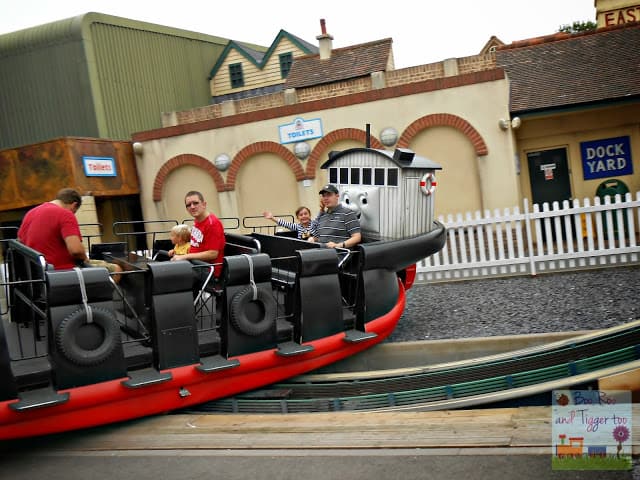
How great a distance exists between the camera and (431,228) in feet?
28.9

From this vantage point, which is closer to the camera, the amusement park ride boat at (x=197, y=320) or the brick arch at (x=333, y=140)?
the amusement park ride boat at (x=197, y=320)

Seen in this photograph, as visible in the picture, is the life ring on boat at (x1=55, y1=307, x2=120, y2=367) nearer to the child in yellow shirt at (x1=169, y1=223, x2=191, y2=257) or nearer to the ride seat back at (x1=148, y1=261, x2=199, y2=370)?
the ride seat back at (x1=148, y1=261, x2=199, y2=370)

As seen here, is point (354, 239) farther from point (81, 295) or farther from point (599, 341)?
point (81, 295)

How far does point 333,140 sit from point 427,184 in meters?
8.22

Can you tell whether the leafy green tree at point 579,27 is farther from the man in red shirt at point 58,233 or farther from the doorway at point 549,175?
the man in red shirt at point 58,233

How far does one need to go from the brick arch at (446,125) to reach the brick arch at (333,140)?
2.35 feet

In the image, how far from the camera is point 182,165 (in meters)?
18.0

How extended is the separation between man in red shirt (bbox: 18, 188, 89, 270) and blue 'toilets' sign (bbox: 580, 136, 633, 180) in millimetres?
13826

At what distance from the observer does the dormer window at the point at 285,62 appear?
86.2ft

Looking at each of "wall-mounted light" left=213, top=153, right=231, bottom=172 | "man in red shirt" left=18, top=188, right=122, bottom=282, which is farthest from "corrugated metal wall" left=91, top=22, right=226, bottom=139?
"man in red shirt" left=18, top=188, right=122, bottom=282

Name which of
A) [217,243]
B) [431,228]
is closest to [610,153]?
[431,228]

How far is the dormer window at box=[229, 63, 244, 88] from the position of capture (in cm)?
2720

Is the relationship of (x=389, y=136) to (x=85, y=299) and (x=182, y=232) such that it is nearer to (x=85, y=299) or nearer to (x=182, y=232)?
(x=182, y=232)

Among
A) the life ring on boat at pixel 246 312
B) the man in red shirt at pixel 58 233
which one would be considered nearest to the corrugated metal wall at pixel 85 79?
the man in red shirt at pixel 58 233
